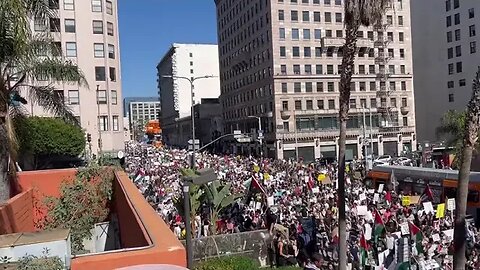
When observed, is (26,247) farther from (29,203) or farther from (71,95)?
(71,95)

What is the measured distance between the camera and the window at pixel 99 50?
50469 mm

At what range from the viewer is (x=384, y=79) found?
244 feet

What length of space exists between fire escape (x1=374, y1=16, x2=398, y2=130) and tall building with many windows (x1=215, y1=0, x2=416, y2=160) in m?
0.15

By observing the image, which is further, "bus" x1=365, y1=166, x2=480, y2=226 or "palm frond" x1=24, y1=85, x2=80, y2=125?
"bus" x1=365, y1=166, x2=480, y2=226

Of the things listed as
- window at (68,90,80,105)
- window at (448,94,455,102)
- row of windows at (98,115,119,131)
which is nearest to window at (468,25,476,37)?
window at (448,94,455,102)

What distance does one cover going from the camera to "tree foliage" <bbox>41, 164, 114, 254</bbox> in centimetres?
1550

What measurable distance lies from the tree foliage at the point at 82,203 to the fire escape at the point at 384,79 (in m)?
63.0

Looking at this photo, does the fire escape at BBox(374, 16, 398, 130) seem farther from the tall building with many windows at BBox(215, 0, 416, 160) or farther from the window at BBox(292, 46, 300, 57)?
the window at BBox(292, 46, 300, 57)

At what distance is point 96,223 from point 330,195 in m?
14.7

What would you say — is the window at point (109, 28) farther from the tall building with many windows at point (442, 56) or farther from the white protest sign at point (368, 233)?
the tall building with many windows at point (442, 56)

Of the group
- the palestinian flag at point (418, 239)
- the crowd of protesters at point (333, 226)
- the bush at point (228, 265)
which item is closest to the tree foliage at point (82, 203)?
the crowd of protesters at point (333, 226)

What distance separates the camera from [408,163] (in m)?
50.2

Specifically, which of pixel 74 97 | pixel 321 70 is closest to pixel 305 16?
pixel 321 70

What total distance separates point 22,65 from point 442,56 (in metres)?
73.4
